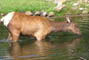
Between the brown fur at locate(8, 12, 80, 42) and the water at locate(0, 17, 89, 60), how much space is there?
0.95 feet

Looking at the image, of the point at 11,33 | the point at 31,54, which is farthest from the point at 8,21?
the point at 31,54

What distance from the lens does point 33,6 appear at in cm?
2459

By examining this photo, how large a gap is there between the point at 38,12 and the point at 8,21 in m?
9.52

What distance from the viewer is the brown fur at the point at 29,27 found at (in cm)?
1384

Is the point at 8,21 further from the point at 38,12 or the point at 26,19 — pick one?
the point at 38,12

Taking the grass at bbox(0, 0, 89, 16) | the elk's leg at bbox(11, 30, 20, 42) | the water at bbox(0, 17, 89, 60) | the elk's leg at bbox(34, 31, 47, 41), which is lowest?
the water at bbox(0, 17, 89, 60)

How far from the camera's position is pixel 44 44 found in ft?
44.5

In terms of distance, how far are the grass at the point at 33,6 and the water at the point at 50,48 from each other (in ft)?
26.4

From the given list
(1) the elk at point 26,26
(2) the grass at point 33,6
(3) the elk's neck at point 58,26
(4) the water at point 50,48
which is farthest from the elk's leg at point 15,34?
(2) the grass at point 33,6

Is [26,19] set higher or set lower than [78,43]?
higher

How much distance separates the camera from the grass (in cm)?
2384

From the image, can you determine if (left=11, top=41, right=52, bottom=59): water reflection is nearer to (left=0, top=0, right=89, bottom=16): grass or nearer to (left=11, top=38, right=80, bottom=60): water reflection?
(left=11, top=38, right=80, bottom=60): water reflection

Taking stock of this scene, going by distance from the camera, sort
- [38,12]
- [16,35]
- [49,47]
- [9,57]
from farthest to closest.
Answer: [38,12] → [16,35] → [49,47] → [9,57]

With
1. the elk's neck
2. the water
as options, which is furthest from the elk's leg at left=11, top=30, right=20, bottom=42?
the elk's neck
